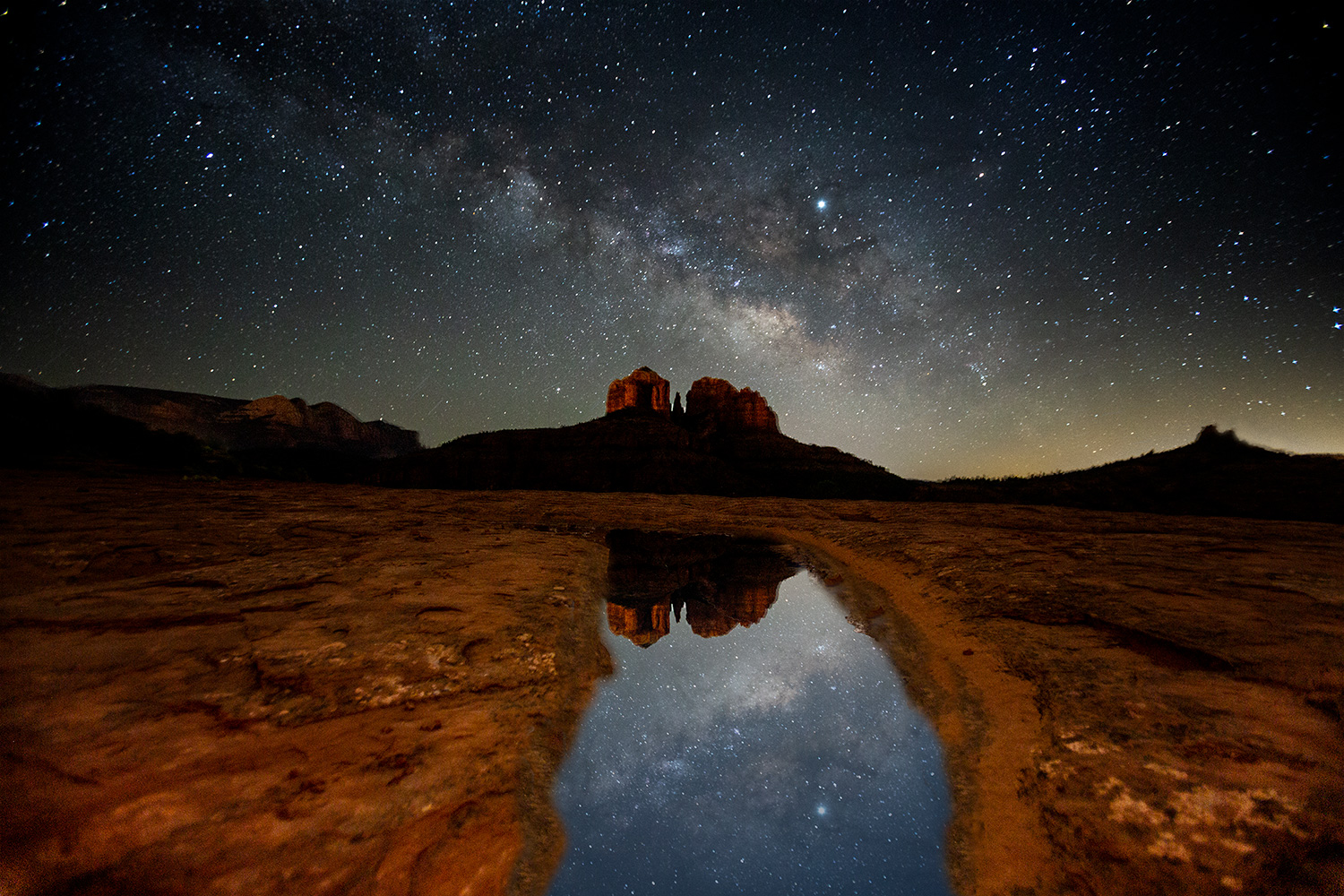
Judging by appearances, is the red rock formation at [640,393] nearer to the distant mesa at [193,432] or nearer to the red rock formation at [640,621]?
the distant mesa at [193,432]

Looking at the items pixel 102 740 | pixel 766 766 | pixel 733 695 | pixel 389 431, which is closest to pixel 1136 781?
pixel 766 766

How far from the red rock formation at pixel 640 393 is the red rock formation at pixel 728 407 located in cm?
677

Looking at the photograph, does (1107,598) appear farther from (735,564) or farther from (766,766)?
(735,564)

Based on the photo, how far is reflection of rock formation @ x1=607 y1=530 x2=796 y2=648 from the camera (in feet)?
20.5

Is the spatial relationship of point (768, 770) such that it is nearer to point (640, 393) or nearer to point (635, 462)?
point (635, 462)

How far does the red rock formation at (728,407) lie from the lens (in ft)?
270

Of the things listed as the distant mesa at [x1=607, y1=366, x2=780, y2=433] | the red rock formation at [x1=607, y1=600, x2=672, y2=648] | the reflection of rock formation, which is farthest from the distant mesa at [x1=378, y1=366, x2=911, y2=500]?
the red rock formation at [x1=607, y1=600, x2=672, y2=648]

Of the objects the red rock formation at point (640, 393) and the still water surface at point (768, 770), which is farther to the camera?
the red rock formation at point (640, 393)

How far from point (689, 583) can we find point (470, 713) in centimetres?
506

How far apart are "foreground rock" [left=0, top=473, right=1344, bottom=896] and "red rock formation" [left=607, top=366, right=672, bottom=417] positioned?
7603 centimetres

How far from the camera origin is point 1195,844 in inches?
85.4

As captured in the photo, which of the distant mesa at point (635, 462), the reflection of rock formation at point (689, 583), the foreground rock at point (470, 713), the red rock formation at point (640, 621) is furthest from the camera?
the distant mesa at point (635, 462)

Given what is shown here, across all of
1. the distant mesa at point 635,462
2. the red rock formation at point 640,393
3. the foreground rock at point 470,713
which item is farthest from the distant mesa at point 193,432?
the red rock formation at point 640,393

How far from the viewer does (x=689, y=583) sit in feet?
25.9
